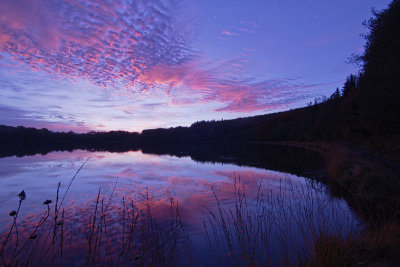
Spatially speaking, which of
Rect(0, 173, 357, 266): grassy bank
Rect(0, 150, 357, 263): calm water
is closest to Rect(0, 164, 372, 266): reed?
Rect(0, 173, 357, 266): grassy bank

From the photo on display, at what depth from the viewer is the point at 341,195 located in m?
11.8

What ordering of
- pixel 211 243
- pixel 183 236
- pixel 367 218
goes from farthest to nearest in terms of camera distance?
pixel 367 218 → pixel 183 236 → pixel 211 243

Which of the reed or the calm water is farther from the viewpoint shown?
the calm water

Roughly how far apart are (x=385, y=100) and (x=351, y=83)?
164 feet

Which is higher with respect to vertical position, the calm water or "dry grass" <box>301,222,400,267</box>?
"dry grass" <box>301,222,400,267</box>

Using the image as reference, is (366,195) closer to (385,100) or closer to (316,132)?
(385,100)

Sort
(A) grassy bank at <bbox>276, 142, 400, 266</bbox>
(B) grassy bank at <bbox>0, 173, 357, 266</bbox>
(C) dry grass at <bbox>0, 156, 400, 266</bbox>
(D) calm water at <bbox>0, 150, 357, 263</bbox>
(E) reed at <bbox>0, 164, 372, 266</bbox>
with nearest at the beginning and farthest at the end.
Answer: (C) dry grass at <bbox>0, 156, 400, 266</bbox> → (A) grassy bank at <bbox>276, 142, 400, 266</bbox> → (E) reed at <bbox>0, 164, 372, 266</bbox> → (B) grassy bank at <bbox>0, 173, 357, 266</bbox> → (D) calm water at <bbox>0, 150, 357, 263</bbox>

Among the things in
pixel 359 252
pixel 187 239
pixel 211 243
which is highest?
pixel 359 252

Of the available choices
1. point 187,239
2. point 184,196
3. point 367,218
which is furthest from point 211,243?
point 184,196

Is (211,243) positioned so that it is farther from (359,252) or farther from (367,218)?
(367,218)

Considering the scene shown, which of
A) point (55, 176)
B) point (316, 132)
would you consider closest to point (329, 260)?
point (55, 176)

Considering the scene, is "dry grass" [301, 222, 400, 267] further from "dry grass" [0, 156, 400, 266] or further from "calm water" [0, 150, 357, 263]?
"calm water" [0, 150, 357, 263]

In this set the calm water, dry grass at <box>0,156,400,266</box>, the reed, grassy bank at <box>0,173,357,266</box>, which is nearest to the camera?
dry grass at <box>0,156,400,266</box>

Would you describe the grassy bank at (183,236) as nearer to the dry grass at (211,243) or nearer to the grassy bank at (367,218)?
the dry grass at (211,243)
